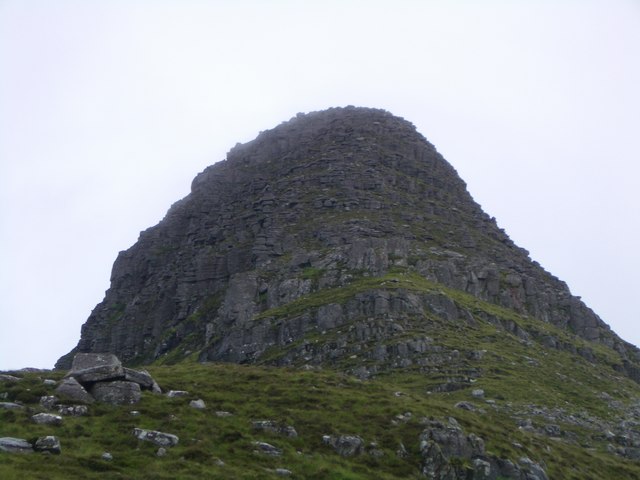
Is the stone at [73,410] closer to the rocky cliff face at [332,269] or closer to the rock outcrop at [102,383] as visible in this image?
the rock outcrop at [102,383]

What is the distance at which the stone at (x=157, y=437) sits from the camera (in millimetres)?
34906

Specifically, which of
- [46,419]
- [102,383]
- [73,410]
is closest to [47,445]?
[46,419]

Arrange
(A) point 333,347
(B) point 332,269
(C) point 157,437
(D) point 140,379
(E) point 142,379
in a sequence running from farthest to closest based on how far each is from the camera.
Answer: (B) point 332,269
(A) point 333,347
(E) point 142,379
(D) point 140,379
(C) point 157,437

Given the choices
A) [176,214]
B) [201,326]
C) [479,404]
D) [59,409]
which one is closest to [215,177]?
[176,214]

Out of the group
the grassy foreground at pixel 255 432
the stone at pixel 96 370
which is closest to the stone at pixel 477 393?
the grassy foreground at pixel 255 432

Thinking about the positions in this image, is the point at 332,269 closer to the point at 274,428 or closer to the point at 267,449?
the point at 274,428

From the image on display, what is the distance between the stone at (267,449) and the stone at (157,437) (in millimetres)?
4134

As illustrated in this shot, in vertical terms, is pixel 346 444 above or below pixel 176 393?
below

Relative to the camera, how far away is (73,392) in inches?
1558

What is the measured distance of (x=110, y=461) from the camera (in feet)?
105

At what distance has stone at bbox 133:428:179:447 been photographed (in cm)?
3491

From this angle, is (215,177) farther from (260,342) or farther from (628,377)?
(628,377)

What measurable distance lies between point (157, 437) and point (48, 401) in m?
7.40

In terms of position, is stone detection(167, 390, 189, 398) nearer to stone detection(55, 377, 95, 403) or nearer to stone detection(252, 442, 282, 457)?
stone detection(55, 377, 95, 403)
